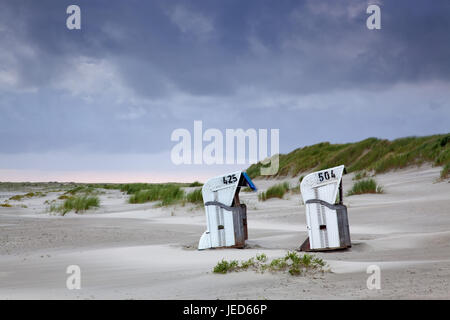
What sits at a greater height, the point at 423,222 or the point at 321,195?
the point at 321,195

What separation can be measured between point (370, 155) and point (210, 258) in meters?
27.3

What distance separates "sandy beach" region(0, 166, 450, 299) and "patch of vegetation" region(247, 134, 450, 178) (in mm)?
8616

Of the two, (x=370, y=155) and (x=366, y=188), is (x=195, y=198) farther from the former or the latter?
(x=370, y=155)

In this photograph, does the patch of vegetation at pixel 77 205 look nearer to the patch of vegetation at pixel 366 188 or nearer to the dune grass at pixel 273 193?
the dune grass at pixel 273 193

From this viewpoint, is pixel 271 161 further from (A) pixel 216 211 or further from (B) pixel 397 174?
(A) pixel 216 211

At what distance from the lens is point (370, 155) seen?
32.2m

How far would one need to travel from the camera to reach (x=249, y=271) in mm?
5625

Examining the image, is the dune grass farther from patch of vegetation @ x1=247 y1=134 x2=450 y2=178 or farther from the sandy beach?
patch of vegetation @ x1=247 y1=134 x2=450 y2=178

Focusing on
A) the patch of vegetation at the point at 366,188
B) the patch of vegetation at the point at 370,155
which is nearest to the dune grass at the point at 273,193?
the patch of vegetation at the point at 366,188

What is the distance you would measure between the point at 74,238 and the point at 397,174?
18.6 metres

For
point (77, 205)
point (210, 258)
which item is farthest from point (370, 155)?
point (210, 258)

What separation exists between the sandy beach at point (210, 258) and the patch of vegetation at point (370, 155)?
8.62 meters
